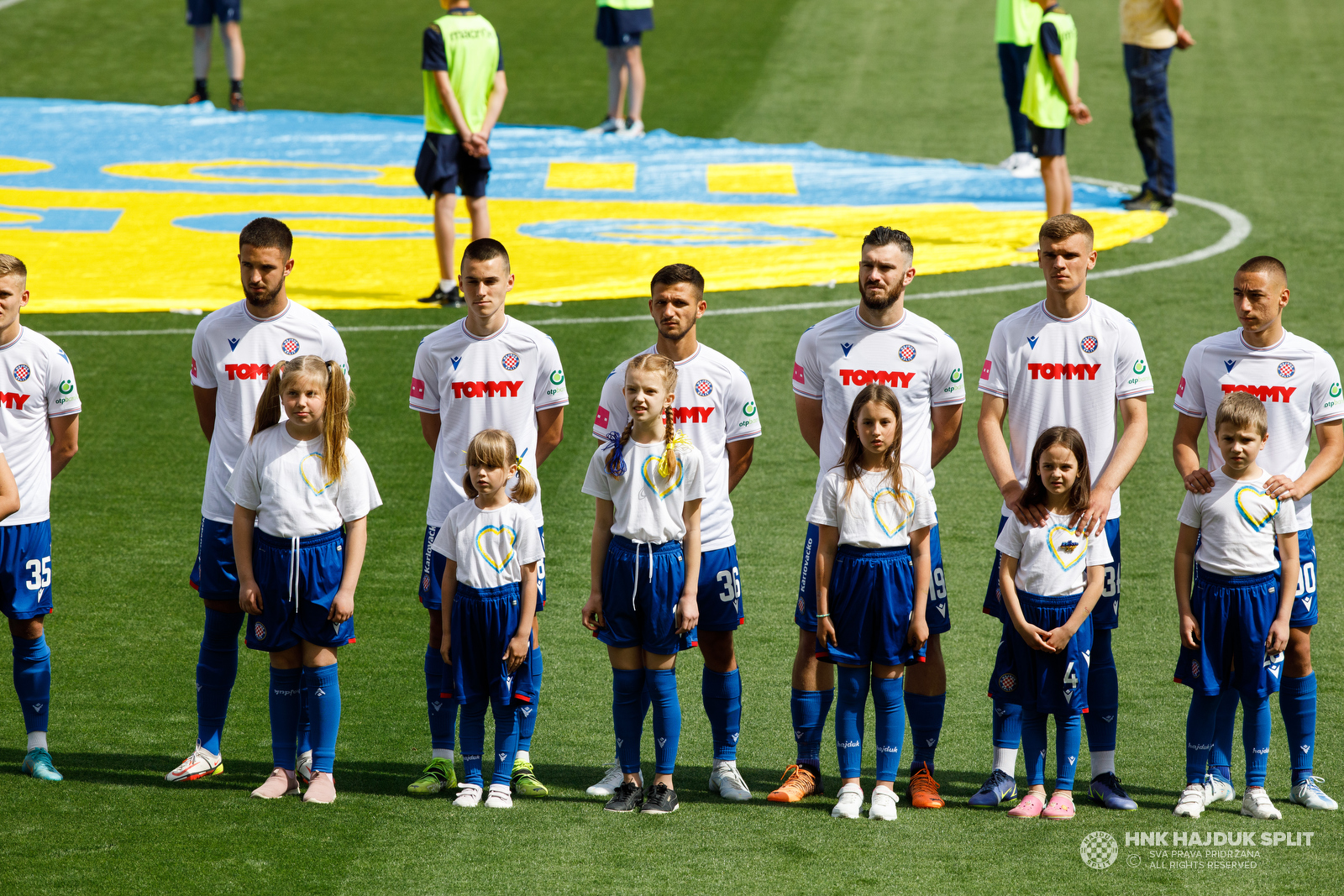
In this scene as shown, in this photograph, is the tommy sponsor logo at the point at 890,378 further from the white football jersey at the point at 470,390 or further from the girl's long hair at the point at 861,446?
the white football jersey at the point at 470,390

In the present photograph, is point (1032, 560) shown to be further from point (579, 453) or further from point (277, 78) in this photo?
point (277, 78)

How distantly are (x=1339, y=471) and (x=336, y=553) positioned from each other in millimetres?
6167

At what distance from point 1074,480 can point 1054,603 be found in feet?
1.39

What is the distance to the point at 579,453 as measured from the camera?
9.02 m

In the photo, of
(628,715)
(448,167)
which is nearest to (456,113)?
(448,167)

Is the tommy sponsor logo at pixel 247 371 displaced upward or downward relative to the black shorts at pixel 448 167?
downward

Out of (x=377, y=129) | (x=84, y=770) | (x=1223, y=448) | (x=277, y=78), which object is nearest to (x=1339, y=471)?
(x=1223, y=448)

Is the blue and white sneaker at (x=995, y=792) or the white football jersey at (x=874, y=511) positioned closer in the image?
the white football jersey at (x=874, y=511)

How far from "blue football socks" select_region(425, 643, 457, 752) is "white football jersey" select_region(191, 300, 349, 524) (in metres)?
0.87

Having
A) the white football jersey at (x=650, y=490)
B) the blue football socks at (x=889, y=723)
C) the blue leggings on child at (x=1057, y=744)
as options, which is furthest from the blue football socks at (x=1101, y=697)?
the white football jersey at (x=650, y=490)

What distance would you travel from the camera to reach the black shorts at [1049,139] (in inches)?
477

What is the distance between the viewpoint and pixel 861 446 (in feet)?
17.4

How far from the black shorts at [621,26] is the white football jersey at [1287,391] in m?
11.8

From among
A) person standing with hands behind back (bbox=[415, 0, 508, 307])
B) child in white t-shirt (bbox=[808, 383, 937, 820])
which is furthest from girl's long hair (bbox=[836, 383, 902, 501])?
person standing with hands behind back (bbox=[415, 0, 508, 307])
